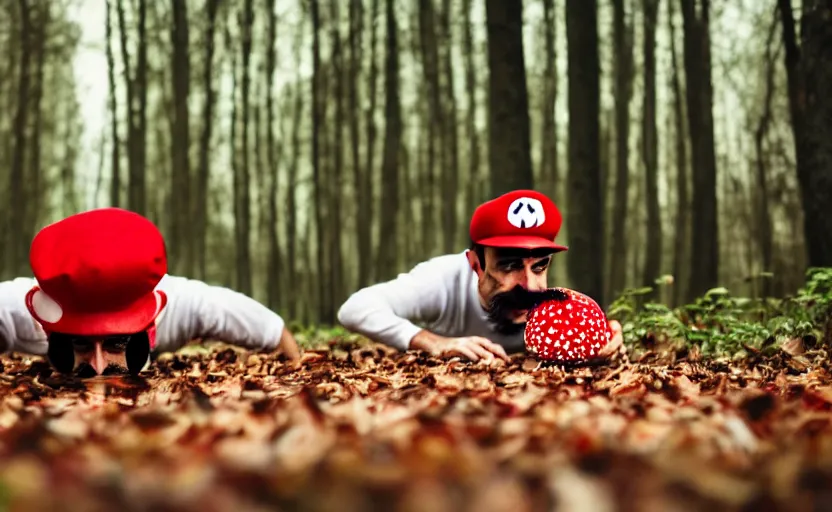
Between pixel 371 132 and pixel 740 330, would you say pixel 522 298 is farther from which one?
pixel 371 132

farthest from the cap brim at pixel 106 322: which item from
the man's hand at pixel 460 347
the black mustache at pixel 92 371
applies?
the man's hand at pixel 460 347

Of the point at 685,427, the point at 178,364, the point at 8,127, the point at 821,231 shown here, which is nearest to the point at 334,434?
the point at 685,427

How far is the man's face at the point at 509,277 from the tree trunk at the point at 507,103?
3199mm

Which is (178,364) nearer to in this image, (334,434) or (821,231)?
(334,434)

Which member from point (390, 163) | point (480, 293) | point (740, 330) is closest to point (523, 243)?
point (480, 293)

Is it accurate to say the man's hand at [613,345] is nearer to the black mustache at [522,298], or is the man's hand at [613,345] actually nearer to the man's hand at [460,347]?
the black mustache at [522,298]

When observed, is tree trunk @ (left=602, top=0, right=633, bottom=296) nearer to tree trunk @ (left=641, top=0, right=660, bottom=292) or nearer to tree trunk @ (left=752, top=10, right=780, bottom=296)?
tree trunk @ (left=641, top=0, right=660, bottom=292)

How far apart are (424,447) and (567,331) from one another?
8.57 ft

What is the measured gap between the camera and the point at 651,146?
13.1 meters

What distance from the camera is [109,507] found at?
1.50 m

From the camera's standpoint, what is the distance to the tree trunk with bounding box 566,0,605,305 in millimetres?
8633

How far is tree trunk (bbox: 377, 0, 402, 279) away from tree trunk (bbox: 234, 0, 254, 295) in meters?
2.10

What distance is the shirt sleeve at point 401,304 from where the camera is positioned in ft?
16.3

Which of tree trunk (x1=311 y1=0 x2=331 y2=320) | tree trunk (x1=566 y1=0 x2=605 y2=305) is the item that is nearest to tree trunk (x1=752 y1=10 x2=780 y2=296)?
tree trunk (x1=566 y1=0 x2=605 y2=305)
